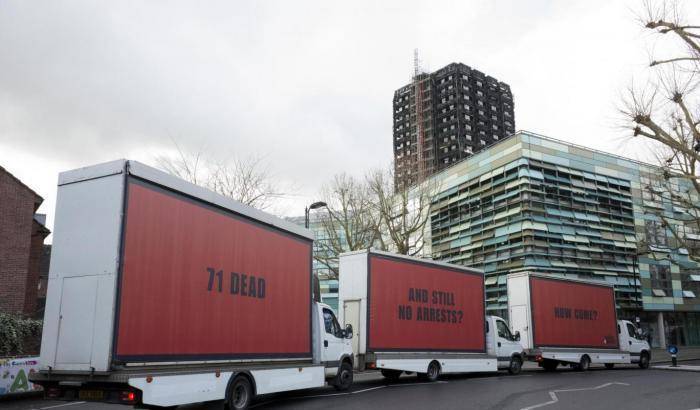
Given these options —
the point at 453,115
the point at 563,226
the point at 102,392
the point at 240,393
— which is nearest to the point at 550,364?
the point at 240,393

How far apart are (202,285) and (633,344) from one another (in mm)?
23802

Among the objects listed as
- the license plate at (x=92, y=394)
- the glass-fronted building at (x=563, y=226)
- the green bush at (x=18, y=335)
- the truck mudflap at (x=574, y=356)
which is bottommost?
the truck mudflap at (x=574, y=356)

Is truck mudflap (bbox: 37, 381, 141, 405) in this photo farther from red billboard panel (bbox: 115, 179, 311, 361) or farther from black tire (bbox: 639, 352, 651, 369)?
black tire (bbox: 639, 352, 651, 369)

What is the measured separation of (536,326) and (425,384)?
7410 millimetres

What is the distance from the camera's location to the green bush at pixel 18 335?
16984 millimetres

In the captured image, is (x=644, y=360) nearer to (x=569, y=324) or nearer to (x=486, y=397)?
(x=569, y=324)

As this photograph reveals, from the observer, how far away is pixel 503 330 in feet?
68.3

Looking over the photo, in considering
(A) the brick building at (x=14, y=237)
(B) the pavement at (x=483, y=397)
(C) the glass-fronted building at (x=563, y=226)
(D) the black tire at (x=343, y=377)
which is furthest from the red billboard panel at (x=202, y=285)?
(C) the glass-fronted building at (x=563, y=226)

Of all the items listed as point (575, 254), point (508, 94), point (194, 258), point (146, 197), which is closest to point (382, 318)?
point (194, 258)

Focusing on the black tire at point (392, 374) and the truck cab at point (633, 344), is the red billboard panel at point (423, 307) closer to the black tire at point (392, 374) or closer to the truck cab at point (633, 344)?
the black tire at point (392, 374)

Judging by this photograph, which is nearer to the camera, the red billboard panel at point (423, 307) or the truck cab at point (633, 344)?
the red billboard panel at point (423, 307)

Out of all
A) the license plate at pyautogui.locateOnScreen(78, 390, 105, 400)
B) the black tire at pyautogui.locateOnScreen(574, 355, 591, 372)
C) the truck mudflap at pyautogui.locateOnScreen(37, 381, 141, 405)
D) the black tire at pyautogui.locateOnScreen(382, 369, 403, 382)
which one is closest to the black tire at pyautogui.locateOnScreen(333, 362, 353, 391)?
the black tire at pyautogui.locateOnScreen(382, 369, 403, 382)

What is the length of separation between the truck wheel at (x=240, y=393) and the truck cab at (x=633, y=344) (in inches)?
845

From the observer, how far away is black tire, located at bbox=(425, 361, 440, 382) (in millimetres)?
17250
